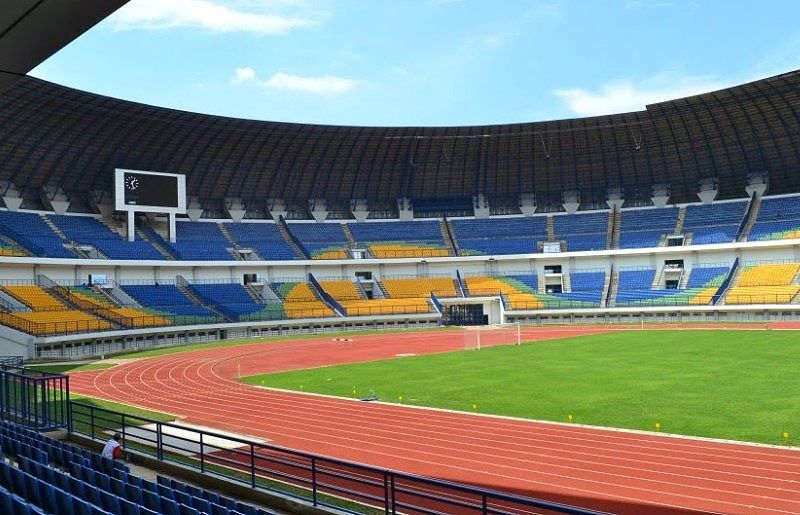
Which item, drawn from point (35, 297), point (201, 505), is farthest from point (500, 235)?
point (201, 505)

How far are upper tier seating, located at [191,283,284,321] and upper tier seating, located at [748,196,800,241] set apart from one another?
45.0m

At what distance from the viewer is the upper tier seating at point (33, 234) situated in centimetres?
5400

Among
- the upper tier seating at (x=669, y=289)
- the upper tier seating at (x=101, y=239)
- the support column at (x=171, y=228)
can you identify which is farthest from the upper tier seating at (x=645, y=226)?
the upper tier seating at (x=101, y=239)

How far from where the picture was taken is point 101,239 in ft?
198

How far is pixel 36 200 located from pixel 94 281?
1002 centimetres

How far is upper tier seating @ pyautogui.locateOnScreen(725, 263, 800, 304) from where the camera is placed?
56.1m

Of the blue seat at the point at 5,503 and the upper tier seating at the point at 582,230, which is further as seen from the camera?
the upper tier seating at the point at 582,230

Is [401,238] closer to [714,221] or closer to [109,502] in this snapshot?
[714,221]

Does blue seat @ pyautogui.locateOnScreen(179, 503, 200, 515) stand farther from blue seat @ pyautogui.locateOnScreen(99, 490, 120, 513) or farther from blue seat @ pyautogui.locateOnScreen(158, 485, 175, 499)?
blue seat @ pyautogui.locateOnScreen(158, 485, 175, 499)

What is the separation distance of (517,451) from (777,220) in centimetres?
5787

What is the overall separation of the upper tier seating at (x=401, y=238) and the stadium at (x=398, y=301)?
273 millimetres

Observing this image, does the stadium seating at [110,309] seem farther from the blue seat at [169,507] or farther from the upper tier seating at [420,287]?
the blue seat at [169,507]

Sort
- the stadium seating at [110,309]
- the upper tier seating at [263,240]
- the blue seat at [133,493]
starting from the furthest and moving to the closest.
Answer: the upper tier seating at [263,240]
the stadium seating at [110,309]
the blue seat at [133,493]

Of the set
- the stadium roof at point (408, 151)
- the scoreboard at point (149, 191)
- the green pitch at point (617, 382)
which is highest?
the stadium roof at point (408, 151)
